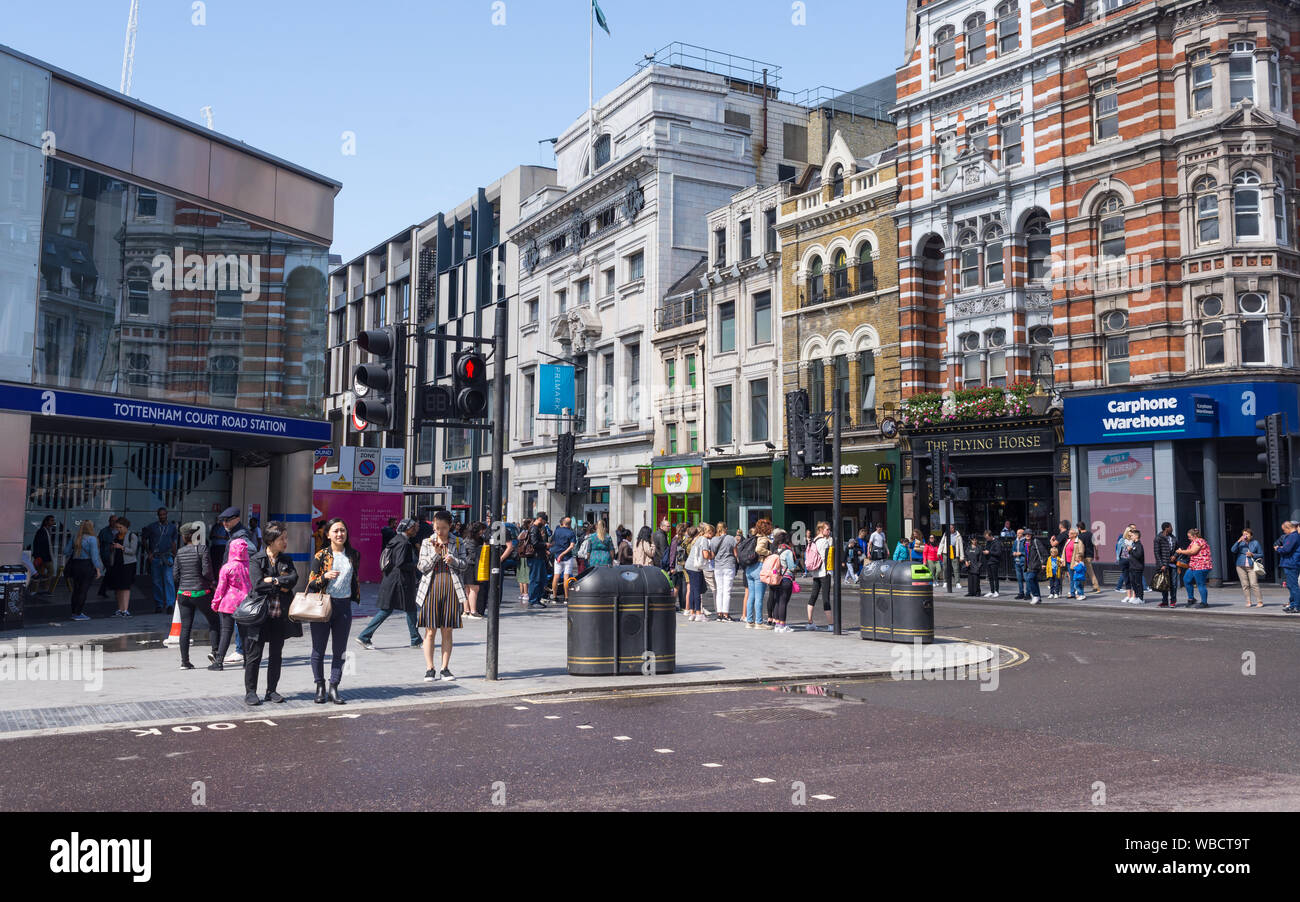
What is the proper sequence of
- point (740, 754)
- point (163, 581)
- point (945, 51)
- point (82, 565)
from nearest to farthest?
point (740, 754) → point (82, 565) → point (163, 581) → point (945, 51)

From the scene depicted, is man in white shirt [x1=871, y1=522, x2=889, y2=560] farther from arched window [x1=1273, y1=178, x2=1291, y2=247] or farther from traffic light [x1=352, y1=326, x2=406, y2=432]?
traffic light [x1=352, y1=326, x2=406, y2=432]

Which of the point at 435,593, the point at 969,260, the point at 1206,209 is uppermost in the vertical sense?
the point at 969,260

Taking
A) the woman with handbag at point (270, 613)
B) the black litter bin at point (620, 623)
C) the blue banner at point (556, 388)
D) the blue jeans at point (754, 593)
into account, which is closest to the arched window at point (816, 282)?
the blue banner at point (556, 388)

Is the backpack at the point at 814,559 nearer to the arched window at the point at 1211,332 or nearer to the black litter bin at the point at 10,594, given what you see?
the black litter bin at the point at 10,594

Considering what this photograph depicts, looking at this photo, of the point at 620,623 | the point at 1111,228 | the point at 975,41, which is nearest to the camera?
the point at 620,623

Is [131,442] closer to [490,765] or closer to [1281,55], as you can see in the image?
[490,765]

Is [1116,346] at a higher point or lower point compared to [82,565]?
higher

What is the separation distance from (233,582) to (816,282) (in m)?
31.3

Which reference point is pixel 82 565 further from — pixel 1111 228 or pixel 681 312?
pixel 681 312

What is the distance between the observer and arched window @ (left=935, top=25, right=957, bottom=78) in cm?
3612

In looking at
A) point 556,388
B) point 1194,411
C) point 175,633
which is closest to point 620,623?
point 175,633

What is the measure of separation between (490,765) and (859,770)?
2.56 metres

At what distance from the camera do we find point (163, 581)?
1939cm

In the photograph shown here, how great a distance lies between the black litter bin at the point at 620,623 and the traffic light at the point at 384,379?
11.1ft
